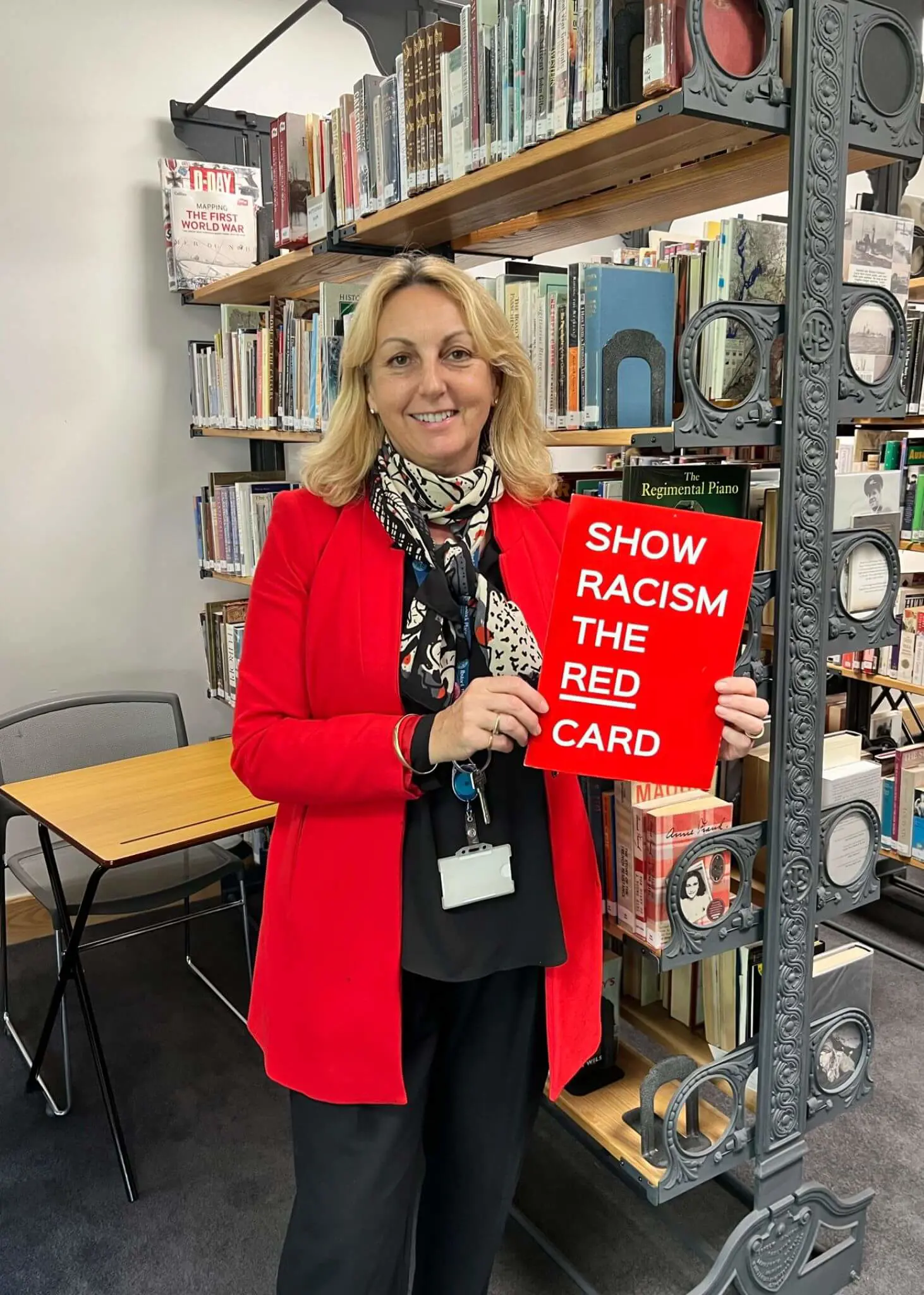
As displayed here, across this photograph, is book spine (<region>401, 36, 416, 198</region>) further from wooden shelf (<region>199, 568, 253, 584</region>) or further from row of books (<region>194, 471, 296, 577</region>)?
wooden shelf (<region>199, 568, 253, 584</region>)

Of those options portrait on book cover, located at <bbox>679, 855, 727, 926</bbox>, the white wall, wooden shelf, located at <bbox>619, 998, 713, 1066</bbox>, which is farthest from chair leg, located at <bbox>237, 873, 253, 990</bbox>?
portrait on book cover, located at <bbox>679, 855, 727, 926</bbox>

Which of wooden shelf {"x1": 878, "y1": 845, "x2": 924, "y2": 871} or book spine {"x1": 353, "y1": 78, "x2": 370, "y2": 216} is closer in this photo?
book spine {"x1": 353, "y1": 78, "x2": 370, "y2": 216}

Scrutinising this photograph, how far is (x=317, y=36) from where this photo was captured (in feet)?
12.0

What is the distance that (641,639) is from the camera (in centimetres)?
128

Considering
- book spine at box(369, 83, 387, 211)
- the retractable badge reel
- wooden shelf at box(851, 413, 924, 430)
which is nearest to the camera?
the retractable badge reel

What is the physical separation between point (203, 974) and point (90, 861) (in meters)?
0.51

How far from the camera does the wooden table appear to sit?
7.18 ft

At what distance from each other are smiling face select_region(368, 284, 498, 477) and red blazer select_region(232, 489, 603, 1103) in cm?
12

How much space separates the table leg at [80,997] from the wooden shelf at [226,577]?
1.10 metres

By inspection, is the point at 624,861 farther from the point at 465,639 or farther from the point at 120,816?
the point at 120,816

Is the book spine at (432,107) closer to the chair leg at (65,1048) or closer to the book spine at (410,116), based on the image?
the book spine at (410,116)

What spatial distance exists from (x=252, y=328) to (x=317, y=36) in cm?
121

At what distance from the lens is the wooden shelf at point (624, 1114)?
66.1 inches

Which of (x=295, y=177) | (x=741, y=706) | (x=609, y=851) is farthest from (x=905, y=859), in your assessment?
(x=295, y=177)
